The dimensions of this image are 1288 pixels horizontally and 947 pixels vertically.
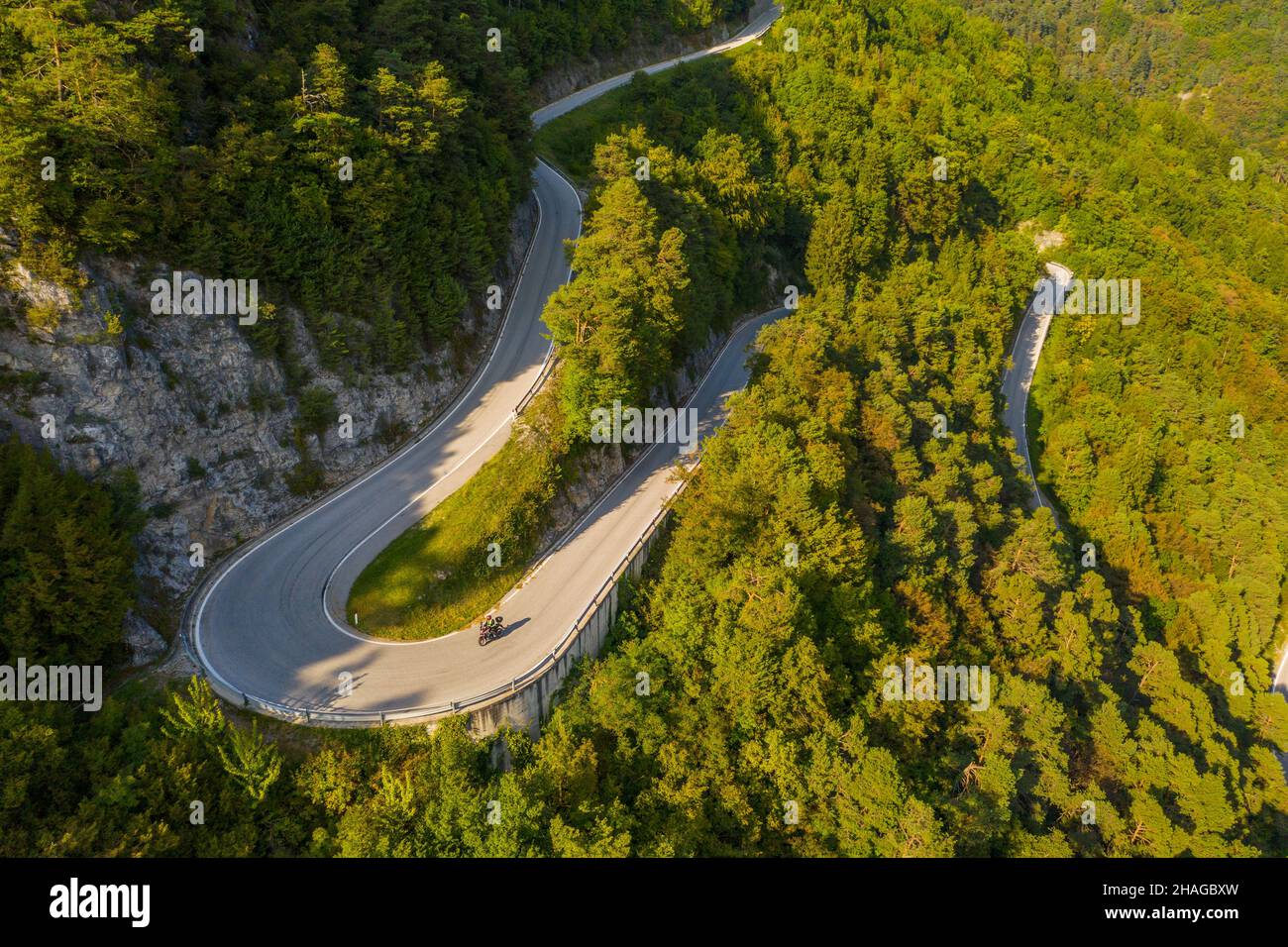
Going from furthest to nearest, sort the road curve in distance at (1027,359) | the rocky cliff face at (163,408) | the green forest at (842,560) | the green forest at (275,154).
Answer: the road curve in distance at (1027,359), the rocky cliff face at (163,408), the green forest at (275,154), the green forest at (842,560)

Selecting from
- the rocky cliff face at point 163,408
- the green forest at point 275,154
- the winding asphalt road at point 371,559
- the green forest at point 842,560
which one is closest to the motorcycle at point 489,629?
the winding asphalt road at point 371,559

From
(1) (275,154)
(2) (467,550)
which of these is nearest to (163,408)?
(1) (275,154)

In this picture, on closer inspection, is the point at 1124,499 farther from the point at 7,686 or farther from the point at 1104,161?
the point at 7,686

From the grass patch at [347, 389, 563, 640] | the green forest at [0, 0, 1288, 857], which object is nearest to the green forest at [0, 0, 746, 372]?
the green forest at [0, 0, 1288, 857]

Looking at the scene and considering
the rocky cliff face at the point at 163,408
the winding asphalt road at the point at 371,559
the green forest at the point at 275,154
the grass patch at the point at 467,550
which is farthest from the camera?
the grass patch at the point at 467,550

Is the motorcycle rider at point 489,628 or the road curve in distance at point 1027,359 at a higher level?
the road curve in distance at point 1027,359

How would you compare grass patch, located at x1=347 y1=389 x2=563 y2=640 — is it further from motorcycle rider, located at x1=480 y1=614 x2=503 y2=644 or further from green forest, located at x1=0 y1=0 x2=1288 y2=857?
motorcycle rider, located at x1=480 y1=614 x2=503 y2=644

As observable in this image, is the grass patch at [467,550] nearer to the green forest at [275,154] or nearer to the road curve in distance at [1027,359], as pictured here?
the green forest at [275,154]
